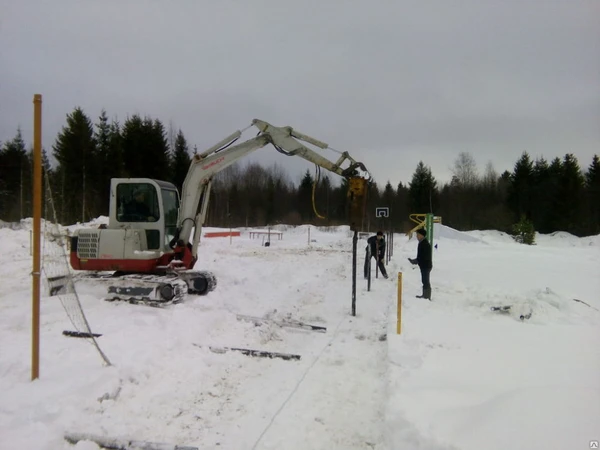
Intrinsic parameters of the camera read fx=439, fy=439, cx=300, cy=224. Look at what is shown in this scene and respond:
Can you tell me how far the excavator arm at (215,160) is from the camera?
10664mm

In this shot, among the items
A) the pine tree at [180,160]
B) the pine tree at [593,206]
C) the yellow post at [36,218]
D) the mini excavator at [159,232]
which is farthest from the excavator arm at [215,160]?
the pine tree at [593,206]

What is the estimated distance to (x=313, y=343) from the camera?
24.4 feet

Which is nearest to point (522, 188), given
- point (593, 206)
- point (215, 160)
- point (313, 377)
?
point (593, 206)

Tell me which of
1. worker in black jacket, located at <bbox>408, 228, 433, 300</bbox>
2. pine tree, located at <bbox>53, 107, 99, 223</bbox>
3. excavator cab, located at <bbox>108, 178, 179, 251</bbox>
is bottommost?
worker in black jacket, located at <bbox>408, 228, 433, 300</bbox>

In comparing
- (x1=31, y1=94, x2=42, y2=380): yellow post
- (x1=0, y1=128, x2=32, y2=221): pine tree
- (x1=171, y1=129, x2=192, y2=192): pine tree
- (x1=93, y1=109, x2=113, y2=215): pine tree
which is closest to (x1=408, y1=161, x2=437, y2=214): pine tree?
(x1=171, y1=129, x2=192, y2=192): pine tree

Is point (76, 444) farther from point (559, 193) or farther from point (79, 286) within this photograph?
point (559, 193)

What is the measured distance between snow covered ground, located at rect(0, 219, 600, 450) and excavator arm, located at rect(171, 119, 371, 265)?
2074mm

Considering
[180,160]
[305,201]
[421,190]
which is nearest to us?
[180,160]

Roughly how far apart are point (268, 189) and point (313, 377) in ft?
228

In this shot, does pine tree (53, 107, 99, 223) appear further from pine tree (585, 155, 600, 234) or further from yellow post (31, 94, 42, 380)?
pine tree (585, 155, 600, 234)

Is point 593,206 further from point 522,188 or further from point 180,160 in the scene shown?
point 180,160

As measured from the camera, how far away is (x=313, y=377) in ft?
19.1

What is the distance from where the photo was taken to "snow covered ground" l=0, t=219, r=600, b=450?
397 centimetres

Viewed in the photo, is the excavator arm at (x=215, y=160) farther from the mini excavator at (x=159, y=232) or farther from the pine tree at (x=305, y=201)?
the pine tree at (x=305, y=201)
